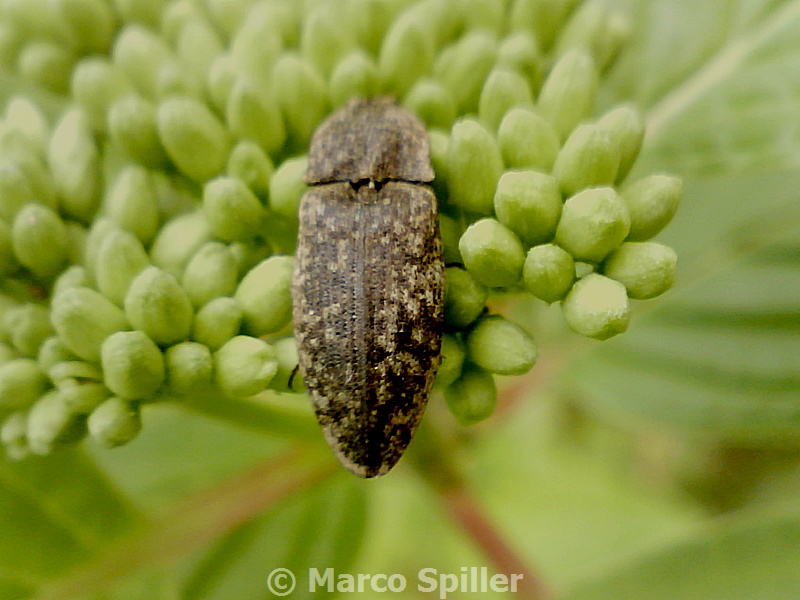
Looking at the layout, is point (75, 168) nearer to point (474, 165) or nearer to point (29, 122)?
point (29, 122)

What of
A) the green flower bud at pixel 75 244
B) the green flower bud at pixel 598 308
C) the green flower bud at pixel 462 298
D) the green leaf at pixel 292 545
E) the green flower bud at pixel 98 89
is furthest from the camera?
the green leaf at pixel 292 545

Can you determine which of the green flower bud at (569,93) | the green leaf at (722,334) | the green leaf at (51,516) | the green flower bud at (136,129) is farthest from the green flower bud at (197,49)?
the green leaf at (722,334)

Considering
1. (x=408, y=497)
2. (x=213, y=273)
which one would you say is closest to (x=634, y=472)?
(x=408, y=497)

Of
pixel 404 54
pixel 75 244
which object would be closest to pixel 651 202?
pixel 404 54

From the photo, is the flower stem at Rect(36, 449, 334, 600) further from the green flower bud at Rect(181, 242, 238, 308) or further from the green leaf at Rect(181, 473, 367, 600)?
the green flower bud at Rect(181, 242, 238, 308)

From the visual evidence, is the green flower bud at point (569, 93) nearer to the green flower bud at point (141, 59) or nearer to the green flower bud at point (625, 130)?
the green flower bud at point (625, 130)

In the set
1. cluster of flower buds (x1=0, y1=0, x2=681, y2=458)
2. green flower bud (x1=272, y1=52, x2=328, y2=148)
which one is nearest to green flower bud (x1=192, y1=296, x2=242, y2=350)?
cluster of flower buds (x1=0, y1=0, x2=681, y2=458)
